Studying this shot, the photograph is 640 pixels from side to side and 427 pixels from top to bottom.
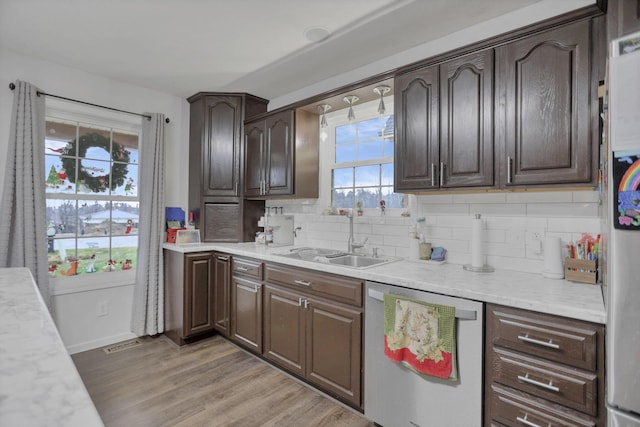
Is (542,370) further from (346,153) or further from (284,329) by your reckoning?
(346,153)

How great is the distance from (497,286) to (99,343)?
11.1 feet

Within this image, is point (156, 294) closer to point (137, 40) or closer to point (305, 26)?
point (137, 40)

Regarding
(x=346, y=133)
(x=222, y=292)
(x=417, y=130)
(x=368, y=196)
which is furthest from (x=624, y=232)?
(x=222, y=292)

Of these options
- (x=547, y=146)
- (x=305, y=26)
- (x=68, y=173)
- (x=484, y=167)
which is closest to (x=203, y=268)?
(x=68, y=173)

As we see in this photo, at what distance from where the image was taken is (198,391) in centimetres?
231

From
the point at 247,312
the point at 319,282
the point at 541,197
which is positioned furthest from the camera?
the point at 247,312

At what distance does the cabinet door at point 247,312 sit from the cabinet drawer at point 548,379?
1.79m

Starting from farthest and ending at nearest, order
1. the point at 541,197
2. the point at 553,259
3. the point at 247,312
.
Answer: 1. the point at 247,312
2. the point at 541,197
3. the point at 553,259

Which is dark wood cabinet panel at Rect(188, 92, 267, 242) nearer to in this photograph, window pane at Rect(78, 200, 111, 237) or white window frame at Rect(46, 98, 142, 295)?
white window frame at Rect(46, 98, 142, 295)

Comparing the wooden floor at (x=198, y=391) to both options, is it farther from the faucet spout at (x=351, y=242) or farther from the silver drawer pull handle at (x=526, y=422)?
the faucet spout at (x=351, y=242)

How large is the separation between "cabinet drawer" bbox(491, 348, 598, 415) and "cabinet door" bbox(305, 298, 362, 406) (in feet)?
2.57

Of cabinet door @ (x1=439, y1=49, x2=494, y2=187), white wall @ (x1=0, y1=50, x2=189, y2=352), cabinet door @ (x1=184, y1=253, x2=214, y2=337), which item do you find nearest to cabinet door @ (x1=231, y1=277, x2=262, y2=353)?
cabinet door @ (x1=184, y1=253, x2=214, y2=337)

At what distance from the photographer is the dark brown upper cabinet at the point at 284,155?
3021 mm

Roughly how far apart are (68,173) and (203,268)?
149 cm
